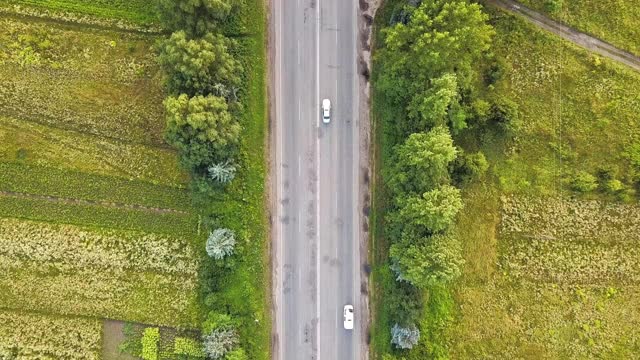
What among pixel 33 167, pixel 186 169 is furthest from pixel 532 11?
pixel 33 167

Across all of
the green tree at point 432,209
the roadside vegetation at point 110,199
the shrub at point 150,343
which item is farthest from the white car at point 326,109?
the shrub at point 150,343

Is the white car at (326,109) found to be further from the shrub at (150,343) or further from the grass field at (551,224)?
the shrub at (150,343)

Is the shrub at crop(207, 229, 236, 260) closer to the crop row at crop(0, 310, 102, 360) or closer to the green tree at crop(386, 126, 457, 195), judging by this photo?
the crop row at crop(0, 310, 102, 360)

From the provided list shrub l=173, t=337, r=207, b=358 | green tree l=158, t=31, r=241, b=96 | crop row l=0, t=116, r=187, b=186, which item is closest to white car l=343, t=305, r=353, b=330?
shrub l=173, t=337, r=207, b=358

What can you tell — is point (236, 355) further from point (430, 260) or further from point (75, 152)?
point (75, 152)

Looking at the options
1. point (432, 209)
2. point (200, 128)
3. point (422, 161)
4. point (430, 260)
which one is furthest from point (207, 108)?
point (430, 260)

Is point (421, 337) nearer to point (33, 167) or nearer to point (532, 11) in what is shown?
point (532, 11)
